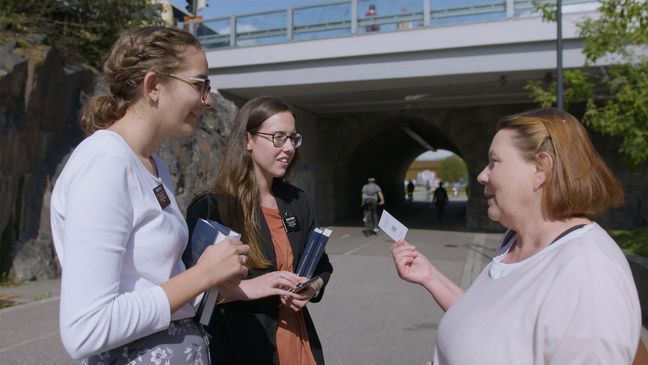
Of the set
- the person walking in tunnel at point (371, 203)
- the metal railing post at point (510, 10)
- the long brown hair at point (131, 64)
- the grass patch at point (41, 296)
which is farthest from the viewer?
the person walking in tunnel at point (371, 203)

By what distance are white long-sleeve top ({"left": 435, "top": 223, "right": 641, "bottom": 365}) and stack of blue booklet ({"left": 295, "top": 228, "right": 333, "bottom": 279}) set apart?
86cm

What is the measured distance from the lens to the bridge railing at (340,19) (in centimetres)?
1145

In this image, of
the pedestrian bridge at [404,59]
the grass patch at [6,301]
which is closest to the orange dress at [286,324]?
the grass patch at [6,301]

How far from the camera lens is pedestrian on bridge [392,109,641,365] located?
4.22 feet

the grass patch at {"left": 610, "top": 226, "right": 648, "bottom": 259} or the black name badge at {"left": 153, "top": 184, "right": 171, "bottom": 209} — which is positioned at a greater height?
the black name badge at {"left": 153, "top": 184, "right": 171, "bottom": 209}

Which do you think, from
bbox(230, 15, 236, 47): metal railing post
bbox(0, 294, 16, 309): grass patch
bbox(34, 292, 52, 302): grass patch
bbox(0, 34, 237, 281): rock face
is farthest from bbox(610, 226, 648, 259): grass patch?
bbox(230, 15, 236, 47): metal railing post

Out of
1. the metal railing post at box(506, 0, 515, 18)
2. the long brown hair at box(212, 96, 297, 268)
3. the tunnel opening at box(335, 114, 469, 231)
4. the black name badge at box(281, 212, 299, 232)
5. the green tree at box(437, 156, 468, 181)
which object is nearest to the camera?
the long brown hair at box(212, 96, 297, 268)

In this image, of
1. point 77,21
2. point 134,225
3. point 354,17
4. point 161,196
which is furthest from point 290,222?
point 354,17

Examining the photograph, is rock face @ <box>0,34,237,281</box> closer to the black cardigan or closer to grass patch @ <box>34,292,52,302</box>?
grass patch @ <box>34,292,52,302</box>

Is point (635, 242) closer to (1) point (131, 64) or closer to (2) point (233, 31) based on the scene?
(1) point (131, 64)

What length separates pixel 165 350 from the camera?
4.94ft

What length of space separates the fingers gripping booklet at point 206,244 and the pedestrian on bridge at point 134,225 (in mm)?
57

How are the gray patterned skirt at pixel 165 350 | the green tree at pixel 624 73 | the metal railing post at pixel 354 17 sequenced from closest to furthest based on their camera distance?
the gray patterned skirt at pixel 165 350 < the green tree at pixel 624 73 < the metal railing post at pixel 354 17

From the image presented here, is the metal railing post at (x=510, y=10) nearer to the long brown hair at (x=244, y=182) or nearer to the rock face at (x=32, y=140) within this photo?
the rock face at (x=32, y=140)
